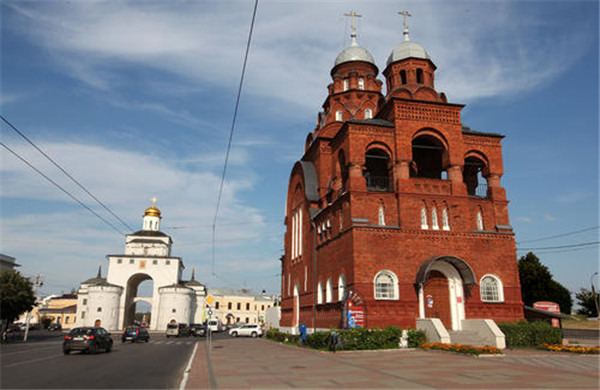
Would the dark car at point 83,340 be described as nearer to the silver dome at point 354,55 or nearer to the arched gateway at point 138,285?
the silver dome at point 354,55

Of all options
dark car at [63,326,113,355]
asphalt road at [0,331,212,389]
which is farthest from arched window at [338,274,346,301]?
dark car at [63,326,113,355]

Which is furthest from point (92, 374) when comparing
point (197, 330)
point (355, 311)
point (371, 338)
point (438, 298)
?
point (197, 330)

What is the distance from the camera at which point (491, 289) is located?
2458cm

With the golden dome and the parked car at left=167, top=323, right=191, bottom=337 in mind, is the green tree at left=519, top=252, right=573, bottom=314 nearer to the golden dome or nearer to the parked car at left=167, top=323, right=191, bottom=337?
the parked car at left=167, top=323, right=191, bottom=337

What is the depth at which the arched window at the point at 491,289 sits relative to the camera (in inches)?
959

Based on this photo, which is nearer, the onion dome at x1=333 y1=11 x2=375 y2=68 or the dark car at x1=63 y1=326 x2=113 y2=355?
the dark car at x1=63 y1=326 x2=113 y2=355

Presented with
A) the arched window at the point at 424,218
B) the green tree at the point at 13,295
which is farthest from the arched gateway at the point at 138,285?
the arched window at the point at 424,218

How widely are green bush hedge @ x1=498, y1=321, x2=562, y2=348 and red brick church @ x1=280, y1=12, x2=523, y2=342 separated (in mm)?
2060

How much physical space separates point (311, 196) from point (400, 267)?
410 inches

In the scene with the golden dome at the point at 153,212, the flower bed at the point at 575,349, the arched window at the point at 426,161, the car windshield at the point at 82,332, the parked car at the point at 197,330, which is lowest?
the parked car at the point at 197,330

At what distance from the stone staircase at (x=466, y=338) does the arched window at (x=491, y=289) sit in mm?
2998

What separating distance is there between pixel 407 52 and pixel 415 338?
2109 centimetres

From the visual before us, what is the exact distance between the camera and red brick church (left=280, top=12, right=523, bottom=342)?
23250mm

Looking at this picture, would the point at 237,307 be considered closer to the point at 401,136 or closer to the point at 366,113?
the point at 366,113
